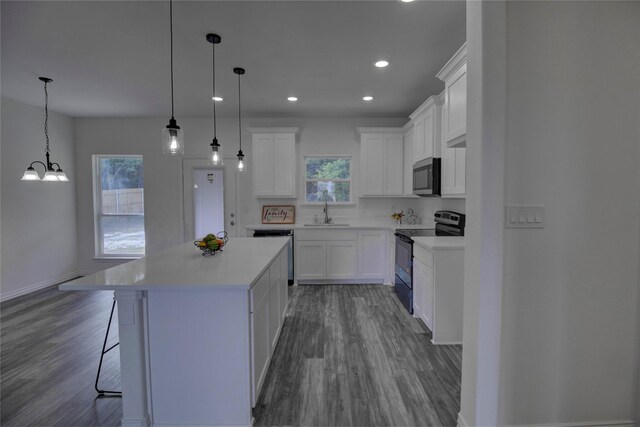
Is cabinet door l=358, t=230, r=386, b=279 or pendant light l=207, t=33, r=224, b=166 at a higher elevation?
pendant light l=207, t=33, r=224, b=166

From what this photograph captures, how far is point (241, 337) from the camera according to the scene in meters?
1.61

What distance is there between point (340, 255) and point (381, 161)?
1644 millimetres

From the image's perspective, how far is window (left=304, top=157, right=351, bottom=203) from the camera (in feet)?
16.5

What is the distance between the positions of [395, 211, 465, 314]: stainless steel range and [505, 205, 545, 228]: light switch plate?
163 cm

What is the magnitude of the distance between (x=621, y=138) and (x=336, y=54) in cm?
221

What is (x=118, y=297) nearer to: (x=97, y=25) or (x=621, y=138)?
(x=97, y=25)

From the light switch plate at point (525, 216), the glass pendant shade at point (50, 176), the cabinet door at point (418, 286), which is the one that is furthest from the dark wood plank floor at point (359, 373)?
the glass pendant shade at point (50, 176)

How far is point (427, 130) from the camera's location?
361 cm

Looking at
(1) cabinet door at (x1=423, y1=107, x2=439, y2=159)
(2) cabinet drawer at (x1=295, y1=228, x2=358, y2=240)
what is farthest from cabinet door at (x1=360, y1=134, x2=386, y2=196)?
(1) cabinet door at (x1=423, y1=107, x2=439, y2=159)

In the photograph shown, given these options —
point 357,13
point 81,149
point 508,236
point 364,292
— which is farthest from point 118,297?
point 81,149

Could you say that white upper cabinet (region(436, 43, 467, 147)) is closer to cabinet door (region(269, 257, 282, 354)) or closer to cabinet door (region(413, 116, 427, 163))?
cabinet door (region(413, 116, 427, 163))

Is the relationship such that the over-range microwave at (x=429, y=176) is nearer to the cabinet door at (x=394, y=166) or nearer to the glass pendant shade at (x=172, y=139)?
the cabinet door at (x=394, y=166)

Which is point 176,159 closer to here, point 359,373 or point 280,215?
point 280,215

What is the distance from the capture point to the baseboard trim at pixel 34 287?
3925mm
